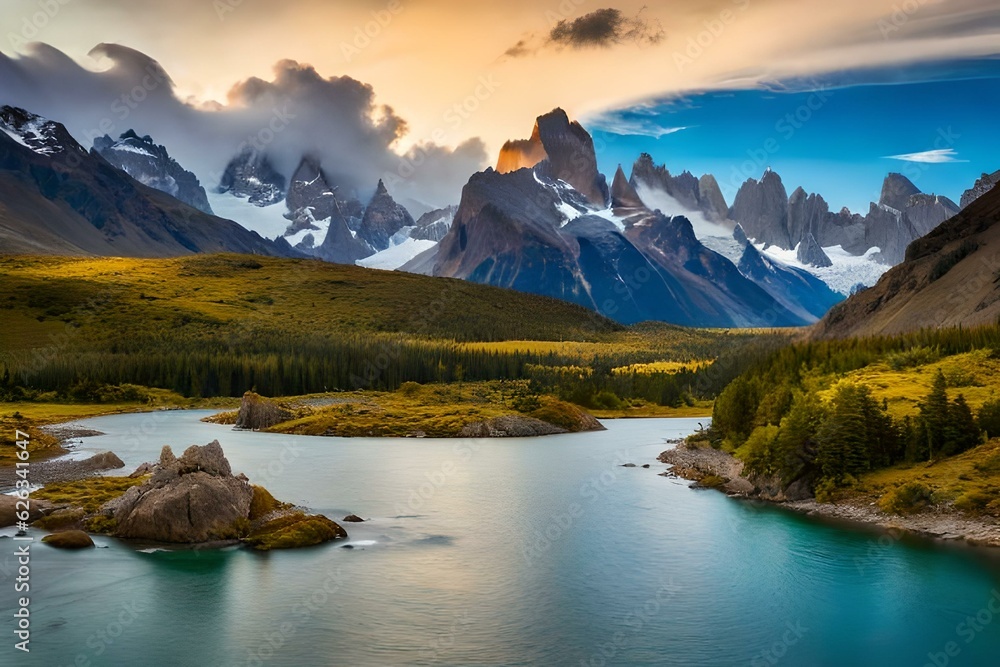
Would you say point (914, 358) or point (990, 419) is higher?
point (914, 358)

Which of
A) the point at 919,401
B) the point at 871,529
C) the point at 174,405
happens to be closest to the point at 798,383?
the point at 919,401

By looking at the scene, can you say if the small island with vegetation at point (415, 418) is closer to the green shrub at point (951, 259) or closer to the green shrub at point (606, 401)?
the green shrub at point (606, 401)

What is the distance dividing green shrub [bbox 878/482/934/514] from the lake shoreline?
0.50 m

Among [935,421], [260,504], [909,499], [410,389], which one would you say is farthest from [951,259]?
[260,504]

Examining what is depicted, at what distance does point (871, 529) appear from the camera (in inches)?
2120

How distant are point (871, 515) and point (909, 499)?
2626 millimetres

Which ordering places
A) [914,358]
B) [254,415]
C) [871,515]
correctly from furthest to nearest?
[254,415] < [914,358] < [871,515]

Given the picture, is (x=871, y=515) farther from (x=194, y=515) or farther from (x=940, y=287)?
(x=940, y=287)

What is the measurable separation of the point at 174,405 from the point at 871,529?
13641cm

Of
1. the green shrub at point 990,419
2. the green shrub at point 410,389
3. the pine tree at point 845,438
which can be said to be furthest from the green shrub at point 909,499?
the green shrub at point 410,389

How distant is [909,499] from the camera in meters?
55.3

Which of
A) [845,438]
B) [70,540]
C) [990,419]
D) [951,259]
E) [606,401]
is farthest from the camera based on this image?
[606,401]

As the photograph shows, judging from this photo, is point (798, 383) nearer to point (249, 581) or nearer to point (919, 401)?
point (919, 401)

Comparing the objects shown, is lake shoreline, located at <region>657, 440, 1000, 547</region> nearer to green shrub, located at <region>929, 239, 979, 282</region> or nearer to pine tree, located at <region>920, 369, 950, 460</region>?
pine tree, located at <region>920, 369, 950, 460</region>
